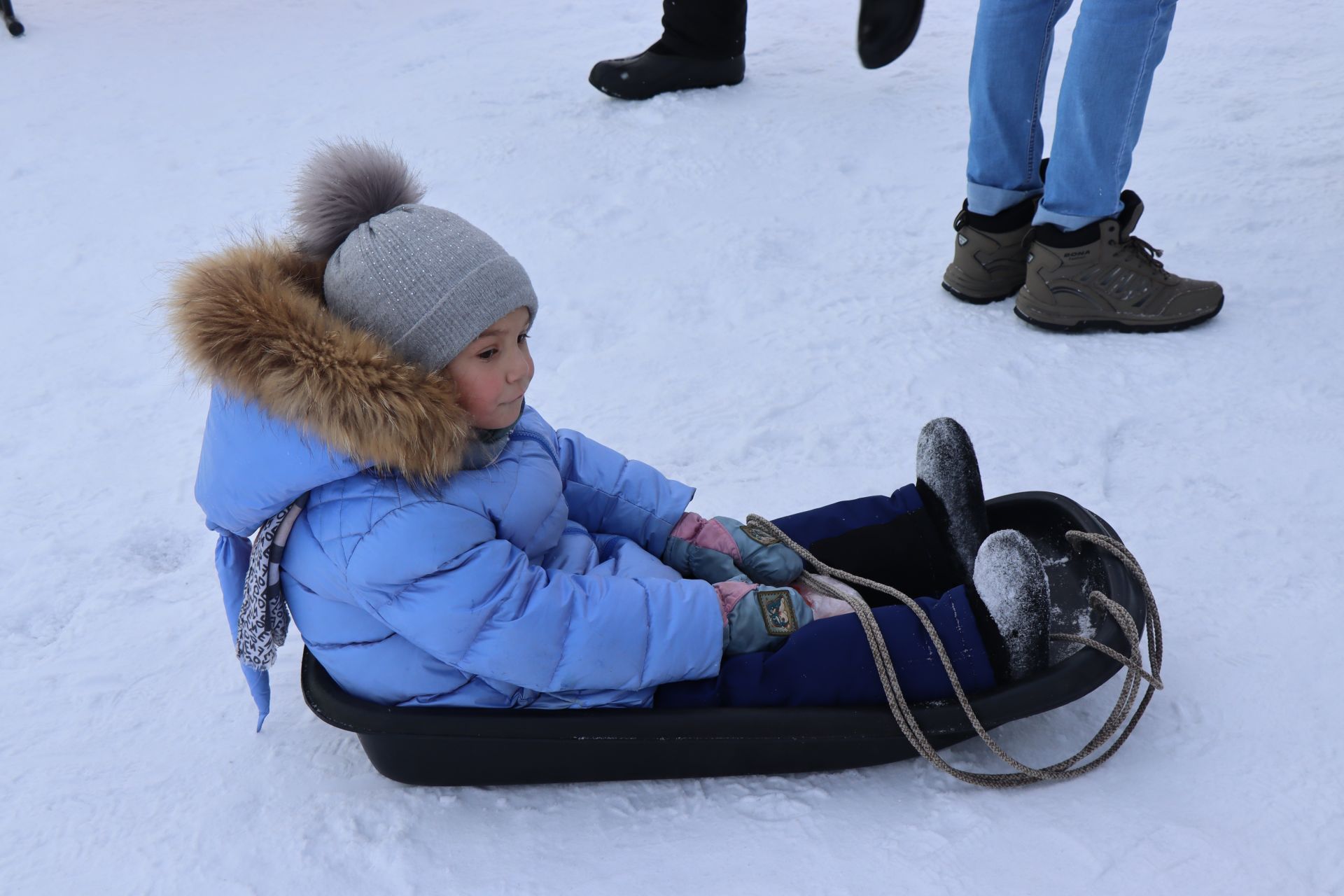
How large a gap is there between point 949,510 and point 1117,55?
1249 millimetres

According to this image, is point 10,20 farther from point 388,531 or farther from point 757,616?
point 757,616

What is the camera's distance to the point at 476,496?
4.94ft

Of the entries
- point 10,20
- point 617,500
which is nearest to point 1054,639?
point 617,500

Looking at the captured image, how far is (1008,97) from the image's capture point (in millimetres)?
2658

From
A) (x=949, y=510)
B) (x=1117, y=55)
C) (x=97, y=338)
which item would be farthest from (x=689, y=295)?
(x=97, y=338)

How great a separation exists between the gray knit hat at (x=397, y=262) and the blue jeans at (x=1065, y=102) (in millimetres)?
1546

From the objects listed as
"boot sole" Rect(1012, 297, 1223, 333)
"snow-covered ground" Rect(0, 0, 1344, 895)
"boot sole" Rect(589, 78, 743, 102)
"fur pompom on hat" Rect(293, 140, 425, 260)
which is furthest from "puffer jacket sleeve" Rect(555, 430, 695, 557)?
"boot sole" Rect(589, 78, 743, 102)

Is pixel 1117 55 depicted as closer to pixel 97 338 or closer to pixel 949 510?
pixel 949 510

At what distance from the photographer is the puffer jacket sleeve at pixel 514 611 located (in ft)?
4.60

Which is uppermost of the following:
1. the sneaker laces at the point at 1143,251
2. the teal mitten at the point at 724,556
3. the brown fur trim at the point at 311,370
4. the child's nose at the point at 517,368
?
the brown fur trim at the point at 311,370

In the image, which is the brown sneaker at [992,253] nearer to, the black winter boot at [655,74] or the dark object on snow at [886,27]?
the dark object on snow at [886,27]

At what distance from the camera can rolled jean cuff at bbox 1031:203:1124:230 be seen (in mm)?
2594

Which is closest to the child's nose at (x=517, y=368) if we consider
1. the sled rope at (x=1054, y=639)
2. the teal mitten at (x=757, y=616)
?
the teal mitten at (x=757, y=616)

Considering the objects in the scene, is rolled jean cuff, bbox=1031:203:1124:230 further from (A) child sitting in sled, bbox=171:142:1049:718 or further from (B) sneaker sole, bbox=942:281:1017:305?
(A) child sitting in sled, bbox=171:142:1049:718
